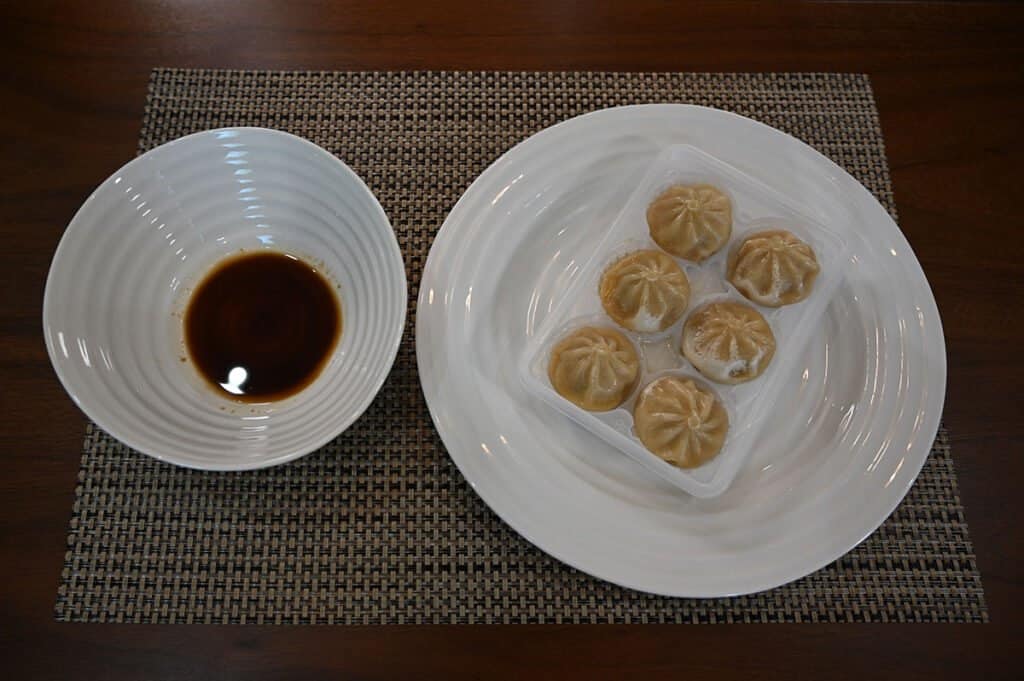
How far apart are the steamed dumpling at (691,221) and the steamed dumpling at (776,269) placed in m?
0.06

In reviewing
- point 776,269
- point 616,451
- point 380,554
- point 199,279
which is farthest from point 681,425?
point 199,279

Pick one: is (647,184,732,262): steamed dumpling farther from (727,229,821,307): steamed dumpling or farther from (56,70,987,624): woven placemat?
(56,70,987,624): woven placemat

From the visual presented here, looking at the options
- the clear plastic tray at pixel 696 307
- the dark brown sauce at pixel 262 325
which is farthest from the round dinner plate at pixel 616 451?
the dark brown sauce at pixel 262 325

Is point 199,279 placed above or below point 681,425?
above

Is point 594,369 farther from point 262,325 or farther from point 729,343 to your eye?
point 262,325

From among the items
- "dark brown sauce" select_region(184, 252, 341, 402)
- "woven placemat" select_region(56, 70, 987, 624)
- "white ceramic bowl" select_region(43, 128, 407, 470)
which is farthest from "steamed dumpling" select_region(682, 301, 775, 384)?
"dark brown sauce" select_region(184, 252, 341, 402)

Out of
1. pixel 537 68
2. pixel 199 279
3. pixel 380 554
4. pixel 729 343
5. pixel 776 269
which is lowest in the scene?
pixel 380 554

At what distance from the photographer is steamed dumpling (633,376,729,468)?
Answer: 3.45ft

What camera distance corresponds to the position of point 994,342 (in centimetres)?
128

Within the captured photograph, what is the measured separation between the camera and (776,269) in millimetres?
1139

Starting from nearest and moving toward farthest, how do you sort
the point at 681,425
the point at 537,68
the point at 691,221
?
the point at 681,425 < the point at 691,221 < the point at 537,68

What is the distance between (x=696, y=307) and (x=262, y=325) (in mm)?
732

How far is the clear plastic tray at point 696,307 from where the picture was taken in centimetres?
107

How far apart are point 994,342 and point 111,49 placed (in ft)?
5.91
